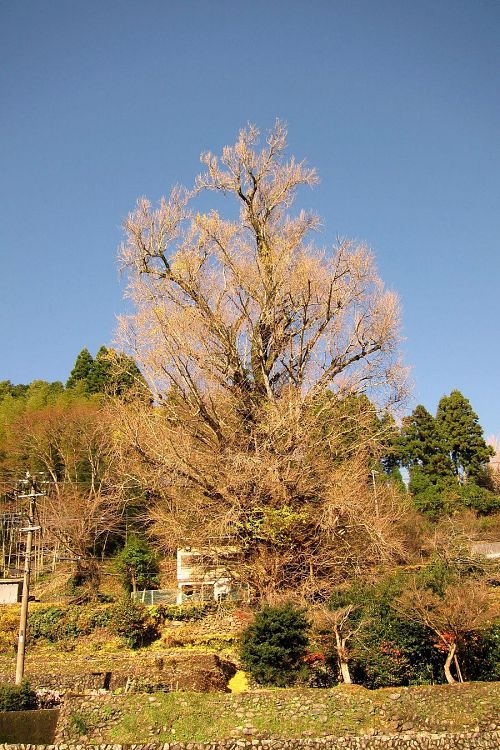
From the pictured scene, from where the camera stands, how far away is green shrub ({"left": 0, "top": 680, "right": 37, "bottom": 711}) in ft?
37.8

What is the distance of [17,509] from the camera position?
26.8 meters

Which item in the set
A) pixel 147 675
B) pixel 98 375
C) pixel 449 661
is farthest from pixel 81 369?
pixel 449 661

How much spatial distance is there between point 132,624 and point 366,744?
9.50m

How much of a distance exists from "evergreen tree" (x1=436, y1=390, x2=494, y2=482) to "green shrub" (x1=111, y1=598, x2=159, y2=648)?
21.7 metres

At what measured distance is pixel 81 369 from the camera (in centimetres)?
4119

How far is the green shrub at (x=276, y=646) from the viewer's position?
11781 millimetres

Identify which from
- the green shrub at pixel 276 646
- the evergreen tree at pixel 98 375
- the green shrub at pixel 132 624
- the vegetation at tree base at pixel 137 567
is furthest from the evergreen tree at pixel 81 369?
the green shrub at pixel 276 646

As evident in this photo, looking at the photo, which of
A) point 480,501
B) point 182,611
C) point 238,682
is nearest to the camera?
point 238,682

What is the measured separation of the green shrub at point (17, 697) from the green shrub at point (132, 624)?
197 inches

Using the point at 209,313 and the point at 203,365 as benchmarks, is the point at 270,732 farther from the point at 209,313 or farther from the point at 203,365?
the point at 209,313

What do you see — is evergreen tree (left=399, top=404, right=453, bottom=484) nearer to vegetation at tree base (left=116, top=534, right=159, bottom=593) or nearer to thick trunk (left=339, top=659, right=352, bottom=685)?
vegetation at tree base (left=116, top=534, right=159, bottom=593)

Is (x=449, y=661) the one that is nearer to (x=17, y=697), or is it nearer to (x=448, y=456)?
(x=17, y=697)

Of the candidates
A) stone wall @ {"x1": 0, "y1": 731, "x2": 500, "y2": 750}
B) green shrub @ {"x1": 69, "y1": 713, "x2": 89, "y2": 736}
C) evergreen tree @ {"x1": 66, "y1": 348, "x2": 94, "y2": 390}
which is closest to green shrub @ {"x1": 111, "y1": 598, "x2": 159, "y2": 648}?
green shrub @ {"x1": 69, "y1": 713, "x2": 89, "y2": 736}

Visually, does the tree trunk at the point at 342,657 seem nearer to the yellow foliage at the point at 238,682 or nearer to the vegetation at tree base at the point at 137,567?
the yellow foliage at the point at 238,682
